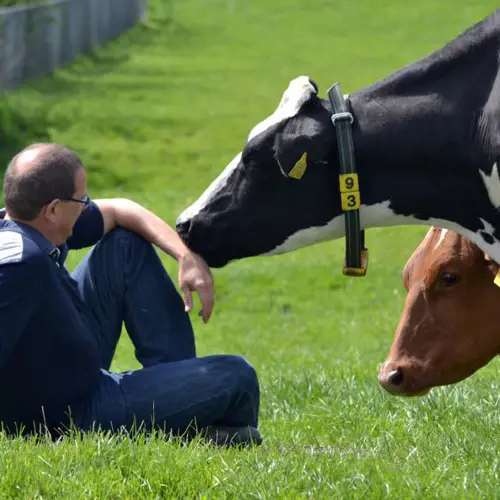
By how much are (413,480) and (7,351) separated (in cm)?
147

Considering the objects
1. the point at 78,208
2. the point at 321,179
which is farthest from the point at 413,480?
the point at 78,208

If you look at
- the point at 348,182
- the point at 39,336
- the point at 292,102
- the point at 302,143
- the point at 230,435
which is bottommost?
the point at 230,435

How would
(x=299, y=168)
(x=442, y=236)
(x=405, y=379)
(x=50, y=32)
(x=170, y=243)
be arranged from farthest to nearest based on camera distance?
(x=50, y=32), (x=442, y=236), (x=405, y=379), (x=170, y=243), (x=299, y=168)

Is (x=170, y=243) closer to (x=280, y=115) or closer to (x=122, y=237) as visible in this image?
(x=122, y=237)

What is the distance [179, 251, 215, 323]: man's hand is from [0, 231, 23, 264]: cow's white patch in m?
0.78

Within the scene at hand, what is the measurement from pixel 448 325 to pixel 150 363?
125 cm

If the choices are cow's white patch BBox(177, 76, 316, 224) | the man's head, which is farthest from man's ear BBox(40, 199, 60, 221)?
cow's white patch BBox(177, 76, 316, 224)

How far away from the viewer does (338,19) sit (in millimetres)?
34156

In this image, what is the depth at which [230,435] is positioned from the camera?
17.4 feet

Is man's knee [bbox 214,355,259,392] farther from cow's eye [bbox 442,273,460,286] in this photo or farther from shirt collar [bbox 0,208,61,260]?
cow's eye [bbox 442,273,460,286]

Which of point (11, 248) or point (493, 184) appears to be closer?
point (11, 248)

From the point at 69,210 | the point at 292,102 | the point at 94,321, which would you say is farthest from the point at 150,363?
the point at 292,102

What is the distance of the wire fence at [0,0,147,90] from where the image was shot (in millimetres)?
22719

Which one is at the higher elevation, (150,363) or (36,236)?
(36,236)
